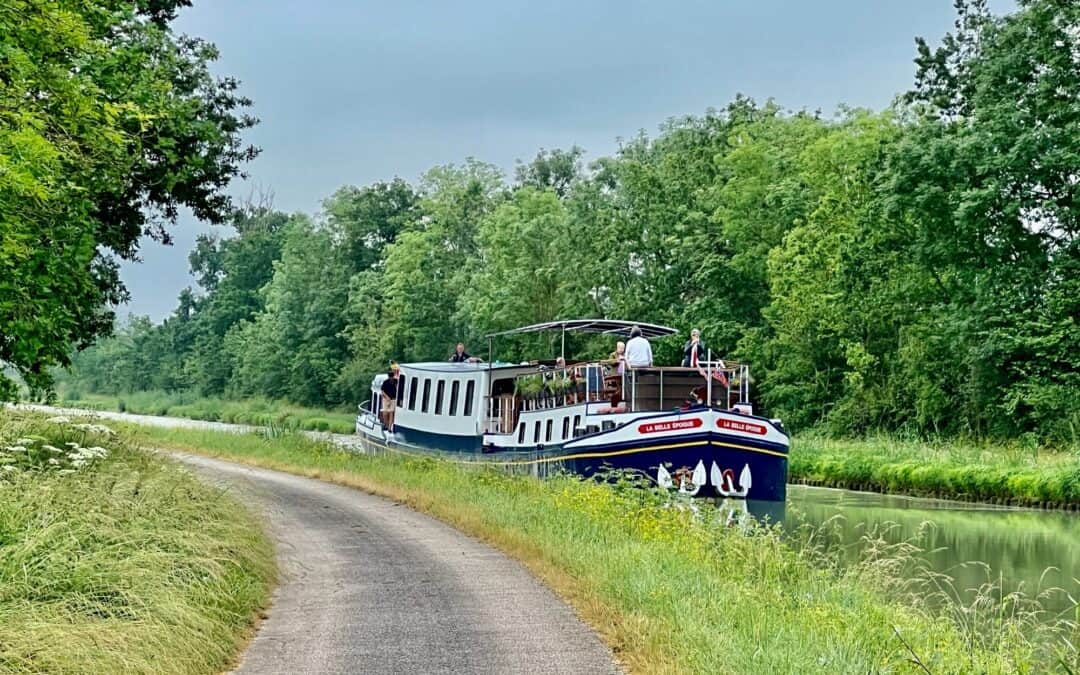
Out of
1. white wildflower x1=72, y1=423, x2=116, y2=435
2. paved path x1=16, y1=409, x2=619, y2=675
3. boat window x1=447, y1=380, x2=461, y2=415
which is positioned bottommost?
paved path x1=16, y1=409, x2=619, y2=675

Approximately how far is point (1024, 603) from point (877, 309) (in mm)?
33921

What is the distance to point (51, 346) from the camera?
1541cm

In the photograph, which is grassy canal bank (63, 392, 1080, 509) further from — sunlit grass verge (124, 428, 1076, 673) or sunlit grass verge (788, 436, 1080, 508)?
sunlit grass verge (124, 428, 1076, 673)

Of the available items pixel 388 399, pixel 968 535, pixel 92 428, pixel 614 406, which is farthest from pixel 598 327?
pixel 92 428

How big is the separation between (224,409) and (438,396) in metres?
58.7

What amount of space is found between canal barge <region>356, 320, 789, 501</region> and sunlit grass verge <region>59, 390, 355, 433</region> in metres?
37.8

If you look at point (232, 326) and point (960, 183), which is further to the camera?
point (232, 326)

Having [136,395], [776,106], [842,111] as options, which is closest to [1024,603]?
[842,111]

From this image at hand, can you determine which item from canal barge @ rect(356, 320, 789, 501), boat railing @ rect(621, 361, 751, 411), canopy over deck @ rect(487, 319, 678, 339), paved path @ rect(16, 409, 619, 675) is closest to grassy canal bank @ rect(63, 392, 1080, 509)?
canal barge @ rect(356, 320, 789, 501)

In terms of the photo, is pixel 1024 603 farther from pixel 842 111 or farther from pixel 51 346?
pixel 842 111

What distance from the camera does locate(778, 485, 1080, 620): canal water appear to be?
18156 millimetres

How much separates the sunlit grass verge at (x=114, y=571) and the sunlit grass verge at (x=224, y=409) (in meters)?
60.3

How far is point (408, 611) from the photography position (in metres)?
12.0

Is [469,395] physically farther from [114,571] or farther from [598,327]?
[114,571]
